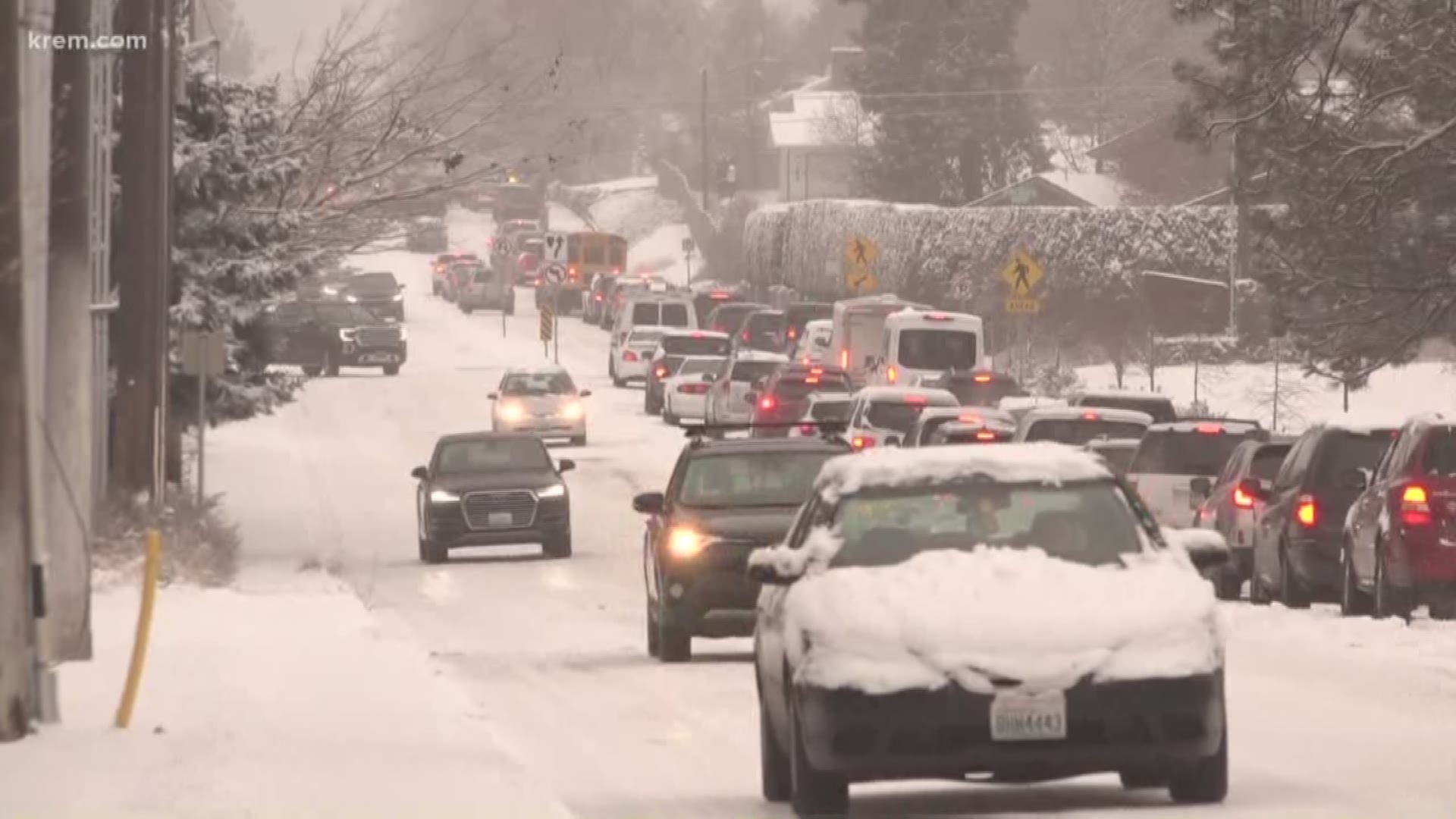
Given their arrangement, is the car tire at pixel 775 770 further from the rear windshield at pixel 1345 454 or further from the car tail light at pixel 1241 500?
the car tail light at pixel 1241 500

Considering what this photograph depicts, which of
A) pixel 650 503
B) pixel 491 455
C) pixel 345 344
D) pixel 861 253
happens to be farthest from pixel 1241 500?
pixel 345 344

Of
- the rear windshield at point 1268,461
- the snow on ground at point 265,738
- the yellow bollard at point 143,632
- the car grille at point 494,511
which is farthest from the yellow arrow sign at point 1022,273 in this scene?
the yellow bollard at point 143,632

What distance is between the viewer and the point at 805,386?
169ft

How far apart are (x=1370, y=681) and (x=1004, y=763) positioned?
26.4 feet

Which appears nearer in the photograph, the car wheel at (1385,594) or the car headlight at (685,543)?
the car headlight at (685,543)

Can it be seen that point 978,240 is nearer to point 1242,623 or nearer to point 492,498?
point 492,498

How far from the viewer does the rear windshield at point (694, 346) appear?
65938 mm

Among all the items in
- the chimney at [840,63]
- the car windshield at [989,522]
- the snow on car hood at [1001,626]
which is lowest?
the snow on car hood at [1001,626]

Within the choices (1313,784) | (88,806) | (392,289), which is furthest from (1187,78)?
(392,289)

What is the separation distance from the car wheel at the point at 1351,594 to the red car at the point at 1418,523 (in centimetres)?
88

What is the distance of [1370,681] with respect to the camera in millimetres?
19406

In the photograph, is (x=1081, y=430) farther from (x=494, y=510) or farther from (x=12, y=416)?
(x=12, y=416)

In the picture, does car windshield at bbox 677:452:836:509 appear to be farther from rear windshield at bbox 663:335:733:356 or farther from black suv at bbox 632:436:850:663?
rear windshield at bbox 663:335:733:356

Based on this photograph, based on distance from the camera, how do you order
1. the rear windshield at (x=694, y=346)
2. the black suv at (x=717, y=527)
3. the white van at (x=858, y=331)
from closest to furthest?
1. the black suv at (x=717, y=527)
2. the white van at (x=858, y=331)
3. the rear windshield at (x=694, y=346)
